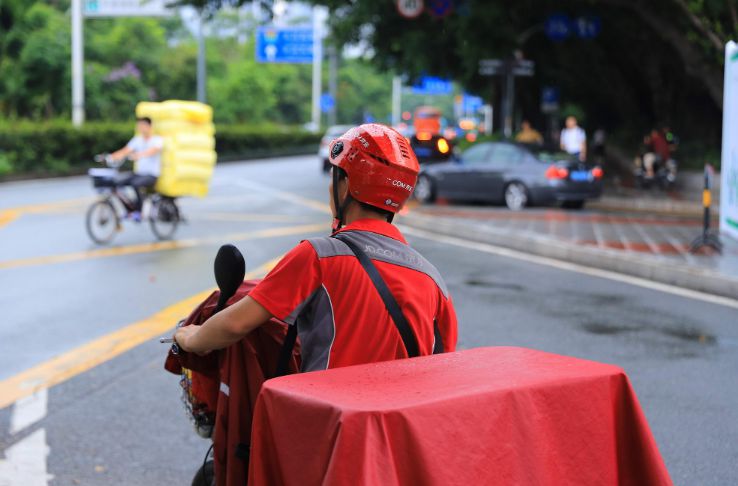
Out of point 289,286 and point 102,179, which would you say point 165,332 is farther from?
point 102,179

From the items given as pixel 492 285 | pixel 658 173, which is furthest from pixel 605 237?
pixel 658 173

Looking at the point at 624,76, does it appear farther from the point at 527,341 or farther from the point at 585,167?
the point at 527,341

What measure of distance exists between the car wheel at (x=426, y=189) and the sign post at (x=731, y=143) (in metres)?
9.57

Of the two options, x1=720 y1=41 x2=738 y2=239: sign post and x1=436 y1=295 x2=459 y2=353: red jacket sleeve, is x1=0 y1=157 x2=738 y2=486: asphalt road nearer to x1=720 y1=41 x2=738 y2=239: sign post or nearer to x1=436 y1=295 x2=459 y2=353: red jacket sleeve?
x1=720 y1=41 x2=738 y2=239: sign post

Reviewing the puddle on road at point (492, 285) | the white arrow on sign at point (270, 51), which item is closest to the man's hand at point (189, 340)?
the puddle on road at point (492, 285)

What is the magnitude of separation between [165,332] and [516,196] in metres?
12.7

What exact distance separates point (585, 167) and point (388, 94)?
88887mm

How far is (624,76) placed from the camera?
3275 centimetres

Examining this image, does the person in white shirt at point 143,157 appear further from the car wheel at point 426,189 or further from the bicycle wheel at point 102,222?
the car wheel at point 426,189

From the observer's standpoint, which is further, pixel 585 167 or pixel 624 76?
pixel 624 76

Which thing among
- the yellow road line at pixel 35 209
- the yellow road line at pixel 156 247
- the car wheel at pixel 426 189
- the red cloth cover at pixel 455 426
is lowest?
the yellow road line at pixel 35 209

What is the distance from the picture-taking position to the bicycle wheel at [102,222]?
13586 mm

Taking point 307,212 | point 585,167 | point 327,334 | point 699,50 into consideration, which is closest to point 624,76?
point 699,50

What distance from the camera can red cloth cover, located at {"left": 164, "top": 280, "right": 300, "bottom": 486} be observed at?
311cm
